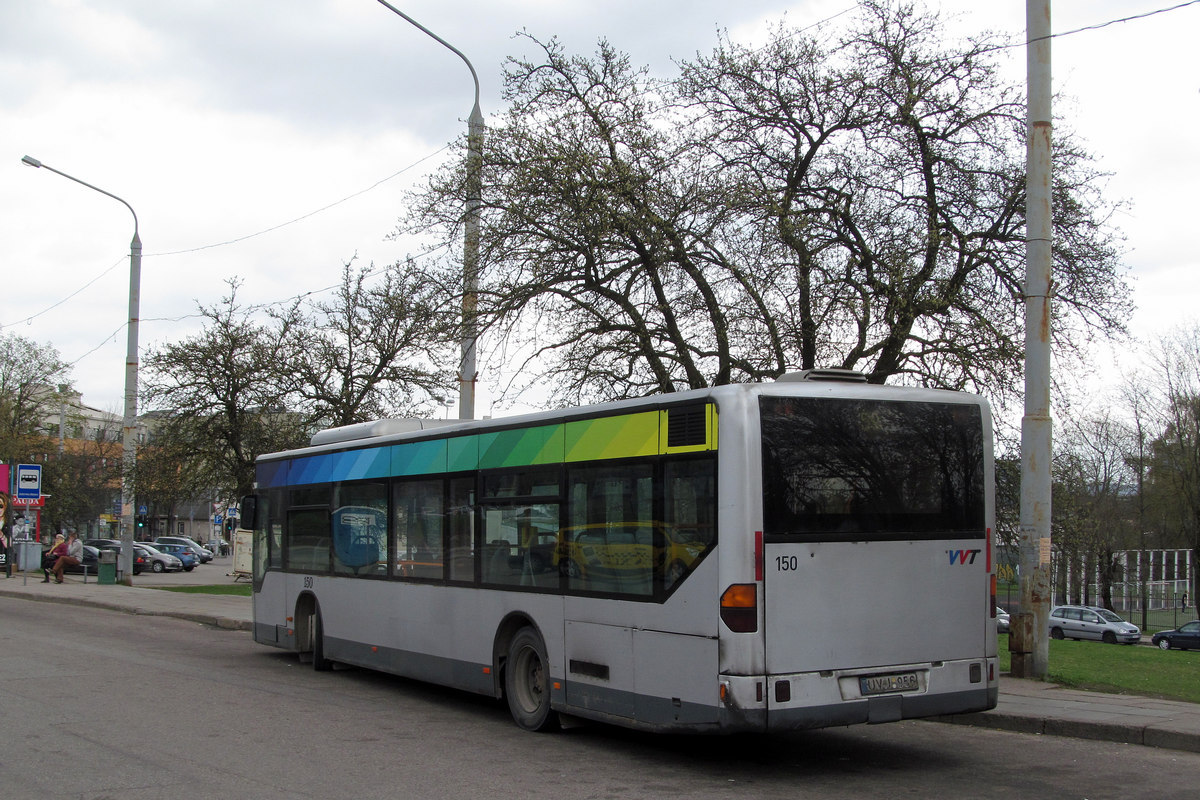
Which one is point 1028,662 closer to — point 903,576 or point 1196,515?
point 903,576

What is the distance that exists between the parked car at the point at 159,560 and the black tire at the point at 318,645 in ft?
141

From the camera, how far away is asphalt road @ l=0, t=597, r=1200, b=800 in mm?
7312

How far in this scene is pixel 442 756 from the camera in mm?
8555

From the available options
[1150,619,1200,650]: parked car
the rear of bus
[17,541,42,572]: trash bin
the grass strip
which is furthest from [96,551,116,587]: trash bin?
[1150,619,1200,650]: parked car

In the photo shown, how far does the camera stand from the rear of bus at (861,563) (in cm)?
742

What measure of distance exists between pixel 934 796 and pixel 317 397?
25.2 m

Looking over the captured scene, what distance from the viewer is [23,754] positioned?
27.1 ft

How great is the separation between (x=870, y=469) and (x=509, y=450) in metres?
3.49

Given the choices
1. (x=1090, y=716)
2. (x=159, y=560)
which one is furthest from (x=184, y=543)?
(x=1090, y=716)

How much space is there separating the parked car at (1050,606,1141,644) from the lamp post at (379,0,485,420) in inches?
1427

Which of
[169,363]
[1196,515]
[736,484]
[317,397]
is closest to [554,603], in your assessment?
[736,484]

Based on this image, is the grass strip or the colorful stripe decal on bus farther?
the grass strip

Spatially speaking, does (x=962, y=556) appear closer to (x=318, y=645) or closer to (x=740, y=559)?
(x=740, y=559)

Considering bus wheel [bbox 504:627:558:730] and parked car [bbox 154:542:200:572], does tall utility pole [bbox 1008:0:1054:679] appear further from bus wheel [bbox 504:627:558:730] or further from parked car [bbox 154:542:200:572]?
parked car [bbox 154:542:200:572]
